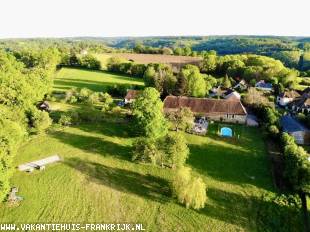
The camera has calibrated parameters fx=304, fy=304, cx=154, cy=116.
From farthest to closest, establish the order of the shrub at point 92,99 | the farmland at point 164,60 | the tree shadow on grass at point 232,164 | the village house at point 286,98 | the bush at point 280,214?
the farmland at point 164,60 < the village house at point 286,98 < the shrub at point 92,99 < the tree shadow on grass at point 232,164 < the bush at point 280,214

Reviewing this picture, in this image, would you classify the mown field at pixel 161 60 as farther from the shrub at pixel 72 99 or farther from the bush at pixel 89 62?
the shrub at pixel 72 99

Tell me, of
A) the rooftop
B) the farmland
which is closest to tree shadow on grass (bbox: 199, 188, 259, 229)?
the rooftop

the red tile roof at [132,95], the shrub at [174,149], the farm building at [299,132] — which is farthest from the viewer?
the red tile roof at [132,95]

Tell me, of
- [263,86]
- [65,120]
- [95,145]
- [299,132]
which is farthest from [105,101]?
[263,86]

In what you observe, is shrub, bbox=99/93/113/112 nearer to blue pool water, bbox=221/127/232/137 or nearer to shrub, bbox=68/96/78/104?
shrub, bbox=68/96/78/104

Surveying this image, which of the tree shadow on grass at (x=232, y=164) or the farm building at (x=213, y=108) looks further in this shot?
the farm building at (x=213, y=108)

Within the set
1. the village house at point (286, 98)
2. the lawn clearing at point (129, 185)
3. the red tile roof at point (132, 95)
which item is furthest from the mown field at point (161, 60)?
the lawn clearing at point (129, 185)

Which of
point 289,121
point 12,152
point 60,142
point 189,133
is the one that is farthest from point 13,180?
point 289,121

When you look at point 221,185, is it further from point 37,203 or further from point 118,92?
point 118,92
